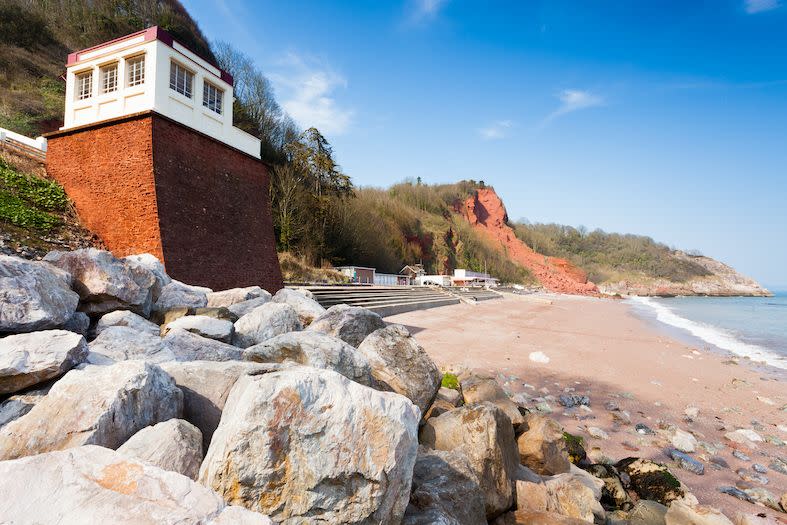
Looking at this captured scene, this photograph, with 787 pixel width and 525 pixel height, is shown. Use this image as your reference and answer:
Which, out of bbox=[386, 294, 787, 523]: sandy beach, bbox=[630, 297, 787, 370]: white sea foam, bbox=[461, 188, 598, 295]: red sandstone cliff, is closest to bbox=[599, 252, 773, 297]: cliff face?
bbox=[461, 188, 598, 295]: red sandstone cliff

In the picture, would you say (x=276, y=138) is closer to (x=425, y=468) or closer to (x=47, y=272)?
(x=47, y=272)

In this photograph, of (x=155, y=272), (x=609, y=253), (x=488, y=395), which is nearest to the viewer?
(x=488, y=395)

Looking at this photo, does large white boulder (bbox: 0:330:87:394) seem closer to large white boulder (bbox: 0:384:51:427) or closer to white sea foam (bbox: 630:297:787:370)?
large white boulder (bbox: 0:384:51:427)

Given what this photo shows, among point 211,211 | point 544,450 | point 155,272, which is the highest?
point 211,211

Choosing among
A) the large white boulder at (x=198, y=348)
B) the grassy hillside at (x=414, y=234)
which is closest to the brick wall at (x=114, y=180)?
the large white boulder at (x=198, y=348)

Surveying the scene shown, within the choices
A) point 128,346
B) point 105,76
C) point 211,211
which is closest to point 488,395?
point 128,346

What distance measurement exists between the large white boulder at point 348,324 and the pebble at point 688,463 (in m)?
3.66

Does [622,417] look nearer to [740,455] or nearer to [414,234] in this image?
[740,455]

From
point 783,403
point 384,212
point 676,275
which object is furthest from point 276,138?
point 676,275

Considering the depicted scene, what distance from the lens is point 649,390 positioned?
22.6ft

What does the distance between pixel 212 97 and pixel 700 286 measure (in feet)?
384

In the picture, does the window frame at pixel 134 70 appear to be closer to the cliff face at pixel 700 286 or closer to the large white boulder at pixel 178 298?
the large white boulder at pixel 178 298

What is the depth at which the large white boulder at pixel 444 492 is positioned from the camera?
80.7 inches

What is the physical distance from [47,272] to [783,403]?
35.1 feet
